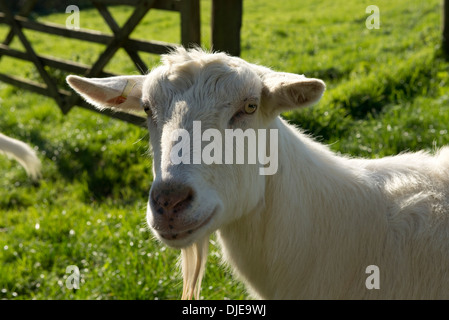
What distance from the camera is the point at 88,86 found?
10.5 ft

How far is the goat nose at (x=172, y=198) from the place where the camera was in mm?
2459

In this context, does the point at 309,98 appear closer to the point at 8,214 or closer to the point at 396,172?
the point at 396,172

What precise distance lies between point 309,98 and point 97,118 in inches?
206

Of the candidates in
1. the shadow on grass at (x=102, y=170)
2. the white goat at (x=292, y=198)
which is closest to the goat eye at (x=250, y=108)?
the white goat at (x=292, y=198)

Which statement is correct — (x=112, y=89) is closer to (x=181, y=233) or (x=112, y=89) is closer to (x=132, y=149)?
(x=181, y=233)

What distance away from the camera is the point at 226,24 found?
5.56 m

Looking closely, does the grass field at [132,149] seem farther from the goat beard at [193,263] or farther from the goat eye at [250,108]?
the goat eye at [250,108]

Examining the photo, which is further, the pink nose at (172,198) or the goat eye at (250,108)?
the goat eye at (250,108)

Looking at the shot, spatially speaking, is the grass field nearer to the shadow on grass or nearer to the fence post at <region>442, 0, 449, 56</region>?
the shadow on grass

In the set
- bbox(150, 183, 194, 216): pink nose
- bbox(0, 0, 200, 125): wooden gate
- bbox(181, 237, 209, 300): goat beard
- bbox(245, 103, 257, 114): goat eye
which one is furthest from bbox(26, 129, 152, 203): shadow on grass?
bbox(150, 183, 194, 216): pink nose

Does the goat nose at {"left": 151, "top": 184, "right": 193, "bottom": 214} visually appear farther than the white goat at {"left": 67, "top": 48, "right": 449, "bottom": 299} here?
No

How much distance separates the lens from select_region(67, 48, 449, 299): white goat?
2.76 m

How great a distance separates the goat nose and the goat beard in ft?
2.49

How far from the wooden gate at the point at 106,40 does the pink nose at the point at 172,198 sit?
9.78 feet
